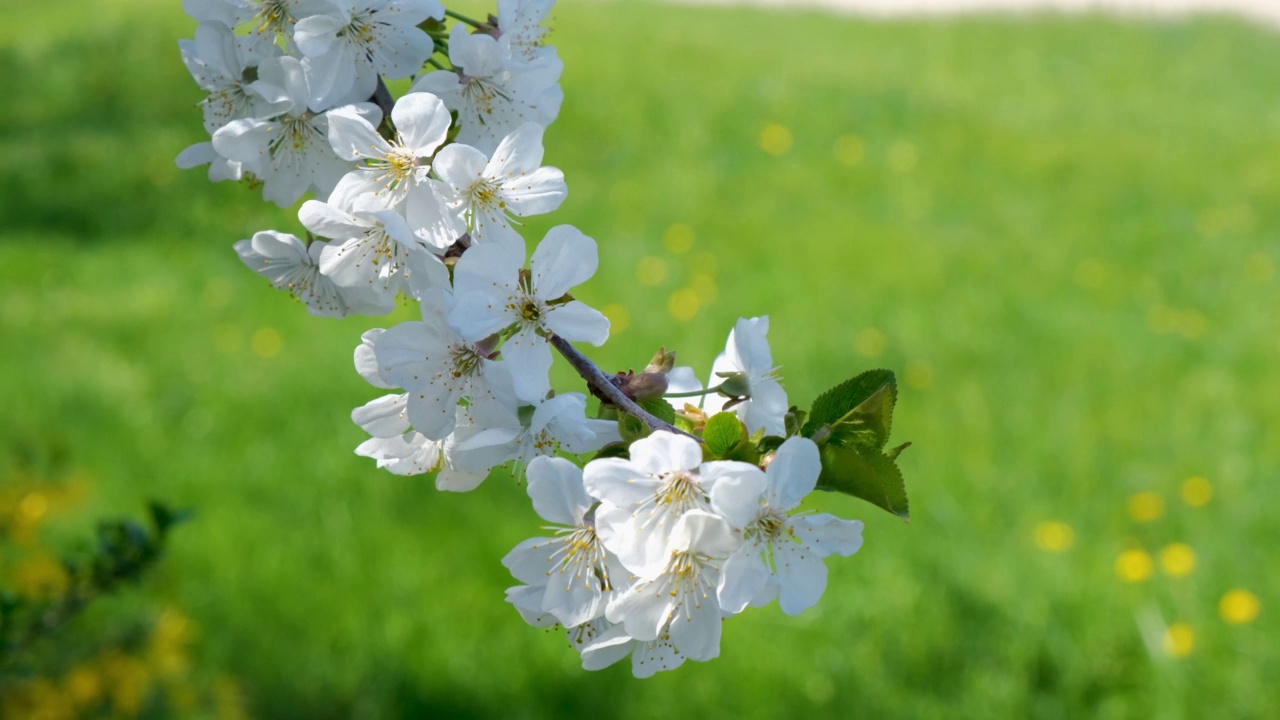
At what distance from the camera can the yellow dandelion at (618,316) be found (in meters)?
3.99

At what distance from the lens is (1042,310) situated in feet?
13.8

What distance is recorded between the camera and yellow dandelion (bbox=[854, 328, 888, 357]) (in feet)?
12.8

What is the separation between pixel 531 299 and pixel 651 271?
3.62m

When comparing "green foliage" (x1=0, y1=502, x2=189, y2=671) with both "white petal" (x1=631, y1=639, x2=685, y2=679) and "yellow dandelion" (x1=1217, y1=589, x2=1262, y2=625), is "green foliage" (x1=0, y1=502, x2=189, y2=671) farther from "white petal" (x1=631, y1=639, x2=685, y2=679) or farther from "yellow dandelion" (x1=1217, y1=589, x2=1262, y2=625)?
"yellow dandelion" (x1=1217, y1=589, x2=1262, y2=625)

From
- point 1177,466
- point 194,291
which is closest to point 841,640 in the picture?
point 1177,466

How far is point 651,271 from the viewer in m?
4.44

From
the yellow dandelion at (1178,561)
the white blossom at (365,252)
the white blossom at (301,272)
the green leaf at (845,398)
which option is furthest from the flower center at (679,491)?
the yellow dandelion at (1178,561)

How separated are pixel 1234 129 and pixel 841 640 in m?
5.85

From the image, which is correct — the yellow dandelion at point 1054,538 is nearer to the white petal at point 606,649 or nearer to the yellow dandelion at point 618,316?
the yellow dandelion at point 618,316

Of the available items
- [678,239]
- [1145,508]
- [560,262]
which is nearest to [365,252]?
[560,262]

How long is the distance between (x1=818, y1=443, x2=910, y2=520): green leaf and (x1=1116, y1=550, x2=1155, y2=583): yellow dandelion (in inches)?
87.4

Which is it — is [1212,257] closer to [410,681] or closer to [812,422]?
[410,681]

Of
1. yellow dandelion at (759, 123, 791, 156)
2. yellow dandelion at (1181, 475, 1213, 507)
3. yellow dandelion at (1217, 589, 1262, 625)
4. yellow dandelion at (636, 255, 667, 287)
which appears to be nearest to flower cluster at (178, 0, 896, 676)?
yellow dandelion at (1217, 589, 1262, 625)

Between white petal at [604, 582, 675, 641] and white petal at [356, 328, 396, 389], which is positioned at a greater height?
white petal at [356, 328, 396, 389]
